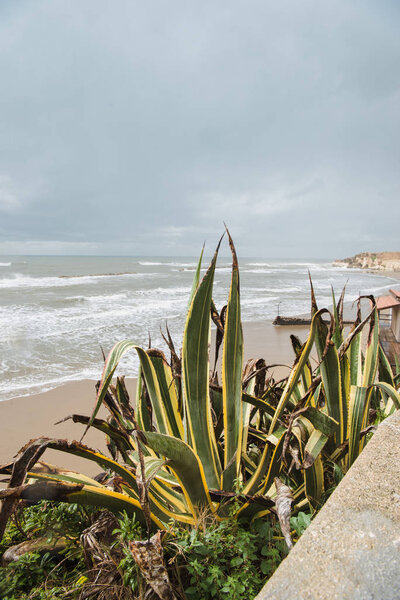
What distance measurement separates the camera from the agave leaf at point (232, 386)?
1.25 m

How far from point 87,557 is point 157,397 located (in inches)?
21.5

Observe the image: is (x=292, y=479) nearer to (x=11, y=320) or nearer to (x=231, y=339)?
(x=231, y=339)

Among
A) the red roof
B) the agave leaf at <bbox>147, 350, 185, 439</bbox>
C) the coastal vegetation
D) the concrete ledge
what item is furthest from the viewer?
the red roof

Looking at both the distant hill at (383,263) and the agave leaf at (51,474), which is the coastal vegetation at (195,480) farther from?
the distant hill at (383,263)

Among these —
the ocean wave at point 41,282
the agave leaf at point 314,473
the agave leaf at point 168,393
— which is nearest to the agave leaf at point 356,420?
the agave leaf at point 314,473

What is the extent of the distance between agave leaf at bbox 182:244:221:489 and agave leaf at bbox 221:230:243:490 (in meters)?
0.06

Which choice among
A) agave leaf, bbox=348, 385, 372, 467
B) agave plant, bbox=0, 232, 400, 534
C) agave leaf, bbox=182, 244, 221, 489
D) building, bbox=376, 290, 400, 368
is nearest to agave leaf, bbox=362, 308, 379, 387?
agave plant, bbox=0, 232, 400, 534

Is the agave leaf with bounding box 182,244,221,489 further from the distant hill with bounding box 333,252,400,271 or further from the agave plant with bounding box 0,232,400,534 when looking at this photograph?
the distant hill with bounding box 333,252,400,271

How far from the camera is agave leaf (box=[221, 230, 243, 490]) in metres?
1.25

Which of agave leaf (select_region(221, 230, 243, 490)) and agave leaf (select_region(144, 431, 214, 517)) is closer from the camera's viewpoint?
agave leaf (select_region(144, 431, 214, 517))

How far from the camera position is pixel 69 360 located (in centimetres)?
704

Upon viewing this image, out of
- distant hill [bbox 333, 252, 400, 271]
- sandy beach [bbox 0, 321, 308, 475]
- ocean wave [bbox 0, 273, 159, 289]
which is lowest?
sandy beach [bbox 0, 321, 308, 475]

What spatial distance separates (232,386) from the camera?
1283mm

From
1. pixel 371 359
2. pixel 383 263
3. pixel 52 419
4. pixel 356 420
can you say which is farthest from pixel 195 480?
pixel 383 263
